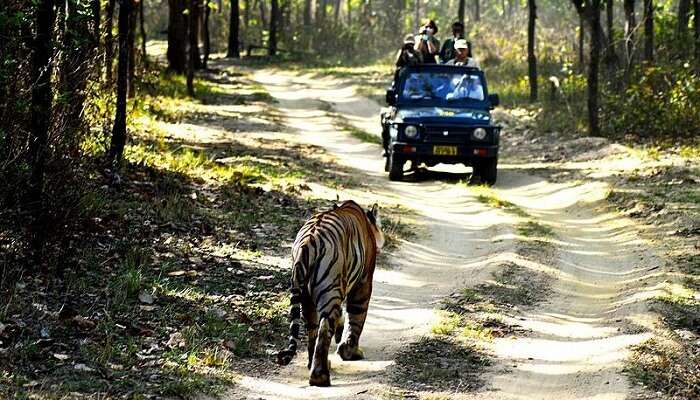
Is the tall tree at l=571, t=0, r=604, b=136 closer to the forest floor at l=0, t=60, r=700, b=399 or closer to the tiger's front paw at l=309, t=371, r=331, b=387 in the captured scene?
the forest floor at l=0, t=60, r=700, b=399

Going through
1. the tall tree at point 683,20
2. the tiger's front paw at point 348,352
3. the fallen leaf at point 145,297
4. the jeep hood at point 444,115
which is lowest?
the tiger's front paw at point 348,352

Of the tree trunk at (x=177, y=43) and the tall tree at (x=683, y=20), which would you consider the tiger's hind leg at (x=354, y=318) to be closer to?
the tall tree at (x=683, y=20)

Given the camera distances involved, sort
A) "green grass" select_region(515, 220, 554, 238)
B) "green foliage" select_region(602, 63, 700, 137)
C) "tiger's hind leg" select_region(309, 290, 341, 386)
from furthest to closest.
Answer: "green foliage" select_region(602, 63, 700, 137) < "green grass" select_region(515, 220, 554, 238) < "tiger's hind leg" select_region(309, 290, 341, 386)

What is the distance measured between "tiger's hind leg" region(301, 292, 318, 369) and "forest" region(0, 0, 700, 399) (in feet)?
0.92

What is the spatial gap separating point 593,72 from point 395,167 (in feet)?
18.4

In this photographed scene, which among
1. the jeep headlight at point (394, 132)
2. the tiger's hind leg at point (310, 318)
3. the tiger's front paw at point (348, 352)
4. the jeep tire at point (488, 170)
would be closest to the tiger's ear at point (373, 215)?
the tiger's front paw at point (348, 352)

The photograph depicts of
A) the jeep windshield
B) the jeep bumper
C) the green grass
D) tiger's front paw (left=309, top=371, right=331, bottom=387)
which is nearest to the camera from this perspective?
tiger's front paw (left=309, top=371, right=331, bottom=387)

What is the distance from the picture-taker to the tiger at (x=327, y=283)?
6824mm

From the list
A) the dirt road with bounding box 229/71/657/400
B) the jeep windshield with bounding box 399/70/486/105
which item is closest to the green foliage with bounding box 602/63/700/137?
the dirt road with bounding box 229/71/657/400

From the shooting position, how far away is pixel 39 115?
858cm

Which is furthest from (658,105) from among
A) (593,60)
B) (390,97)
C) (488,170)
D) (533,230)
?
(533,230)

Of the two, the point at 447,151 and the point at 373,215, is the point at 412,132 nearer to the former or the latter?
the point at 447,151

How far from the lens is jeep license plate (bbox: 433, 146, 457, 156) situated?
53.7 ft

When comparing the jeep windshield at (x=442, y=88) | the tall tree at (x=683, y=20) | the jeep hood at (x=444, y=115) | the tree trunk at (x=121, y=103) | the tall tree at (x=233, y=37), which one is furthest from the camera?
the tall tree at (x=233, y=37)
